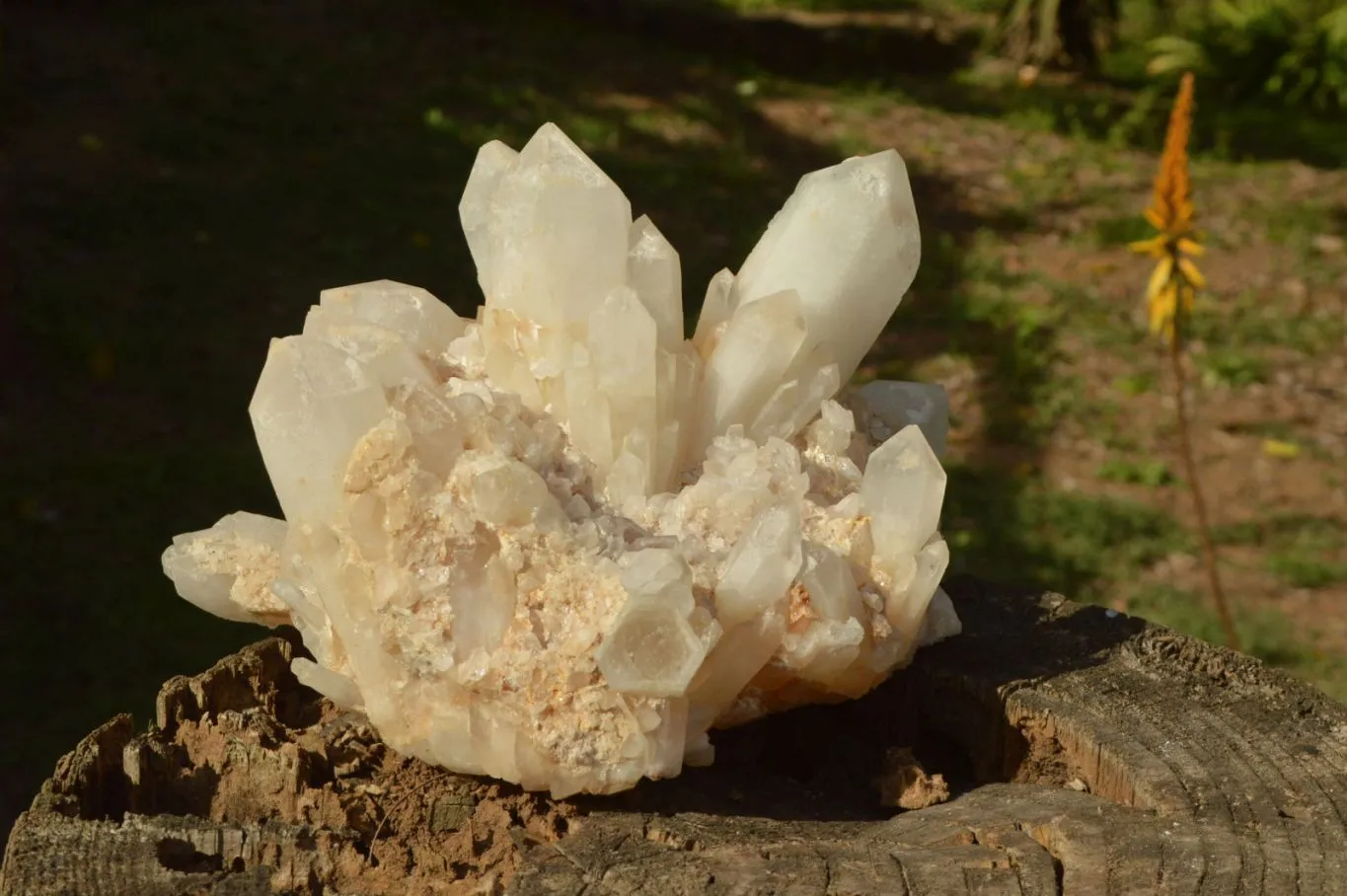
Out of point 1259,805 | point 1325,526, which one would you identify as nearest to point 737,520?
point 1259,805

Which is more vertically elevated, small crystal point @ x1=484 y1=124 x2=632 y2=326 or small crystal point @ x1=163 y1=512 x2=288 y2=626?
small crystal point @ x1=484 y1=124 x2=632 y2=326

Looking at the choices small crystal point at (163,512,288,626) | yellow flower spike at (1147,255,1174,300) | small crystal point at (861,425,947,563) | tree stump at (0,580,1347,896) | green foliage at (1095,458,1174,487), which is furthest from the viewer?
green foliage at (1095,458,1174,487)

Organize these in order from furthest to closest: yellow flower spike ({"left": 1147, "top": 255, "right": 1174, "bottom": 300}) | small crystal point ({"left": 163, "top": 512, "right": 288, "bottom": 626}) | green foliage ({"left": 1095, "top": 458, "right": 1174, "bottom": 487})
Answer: green foliage ({"left": 1095, "top": 458, "right": 1174, "bottom": 487})
yellow flower spike ({"left": 1147, "top": 255, "right": 1174, "bottom": 300})
small crystal point ({"left": 163, "top": 512, "right": 288, "bottom": 626})

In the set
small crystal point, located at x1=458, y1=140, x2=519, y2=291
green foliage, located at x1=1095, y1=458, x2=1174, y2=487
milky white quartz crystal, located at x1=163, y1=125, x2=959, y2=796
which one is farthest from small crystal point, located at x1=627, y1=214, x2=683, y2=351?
green foliage, located at x1=1095, y1=458, x2=1174, y2=487

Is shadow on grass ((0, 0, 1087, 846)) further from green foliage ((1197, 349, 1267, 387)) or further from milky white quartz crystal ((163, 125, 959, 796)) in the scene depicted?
milky white quartz crystal ((163, 125, 959, 796))

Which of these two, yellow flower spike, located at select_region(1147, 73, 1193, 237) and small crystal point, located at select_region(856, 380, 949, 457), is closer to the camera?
small crystal point, located at select_region(856, 380, 949, 457)

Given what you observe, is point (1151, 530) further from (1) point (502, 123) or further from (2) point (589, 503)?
(1) point (502, 123)
